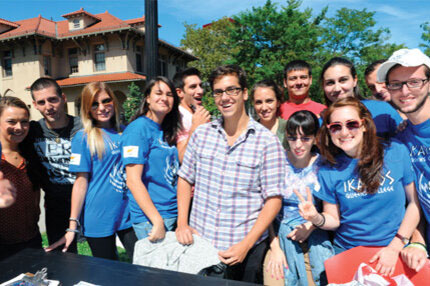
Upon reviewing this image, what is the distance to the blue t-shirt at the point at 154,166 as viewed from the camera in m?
2.43

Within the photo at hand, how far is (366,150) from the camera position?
6.77ft

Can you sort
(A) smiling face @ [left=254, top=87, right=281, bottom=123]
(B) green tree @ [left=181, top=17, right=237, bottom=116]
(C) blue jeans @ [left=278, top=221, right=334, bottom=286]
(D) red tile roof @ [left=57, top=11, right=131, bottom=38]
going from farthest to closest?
1. (B) green tree @ [left=181, top=17, right=237, bottom=116]
2. (D) red tile roof @ [left=57, top=11, right=131, bottom=38]
3. (A) smiling face @ [left=254, top=87, right=281, bottom=123]
4. (C) blue jeans @ [left=278, top=221, right=334, bottom=286]

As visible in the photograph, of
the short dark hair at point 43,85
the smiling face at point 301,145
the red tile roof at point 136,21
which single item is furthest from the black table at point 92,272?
the red tile roof at point 136,21

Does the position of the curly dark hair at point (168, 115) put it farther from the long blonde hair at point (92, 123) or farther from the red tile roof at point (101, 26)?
the red tile roof at point (101, 26)

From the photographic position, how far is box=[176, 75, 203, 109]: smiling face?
3703 millimetres

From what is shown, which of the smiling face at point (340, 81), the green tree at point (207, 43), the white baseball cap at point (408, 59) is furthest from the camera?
the green tree at point (207, 43)

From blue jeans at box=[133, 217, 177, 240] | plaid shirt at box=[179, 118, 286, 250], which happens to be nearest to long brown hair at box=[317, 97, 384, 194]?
plaid shirt at box=[179, 118, 286, 250]

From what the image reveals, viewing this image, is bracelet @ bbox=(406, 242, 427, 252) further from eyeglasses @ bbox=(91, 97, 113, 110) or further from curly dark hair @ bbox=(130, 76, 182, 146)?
eyeglasses @ bbox=(91, 97, 113, 110)

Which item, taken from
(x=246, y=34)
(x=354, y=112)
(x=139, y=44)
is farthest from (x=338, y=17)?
(x=354, y=112)

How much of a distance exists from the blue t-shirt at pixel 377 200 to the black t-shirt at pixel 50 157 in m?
2.47

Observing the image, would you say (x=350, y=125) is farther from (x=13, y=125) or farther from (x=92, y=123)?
(x=13, y=125)

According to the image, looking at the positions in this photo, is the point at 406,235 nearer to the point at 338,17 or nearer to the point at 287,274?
the point at 287,274

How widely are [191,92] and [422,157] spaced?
2.56 meters

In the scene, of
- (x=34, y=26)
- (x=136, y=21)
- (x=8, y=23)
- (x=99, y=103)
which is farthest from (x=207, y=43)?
(x=99, y=103)
